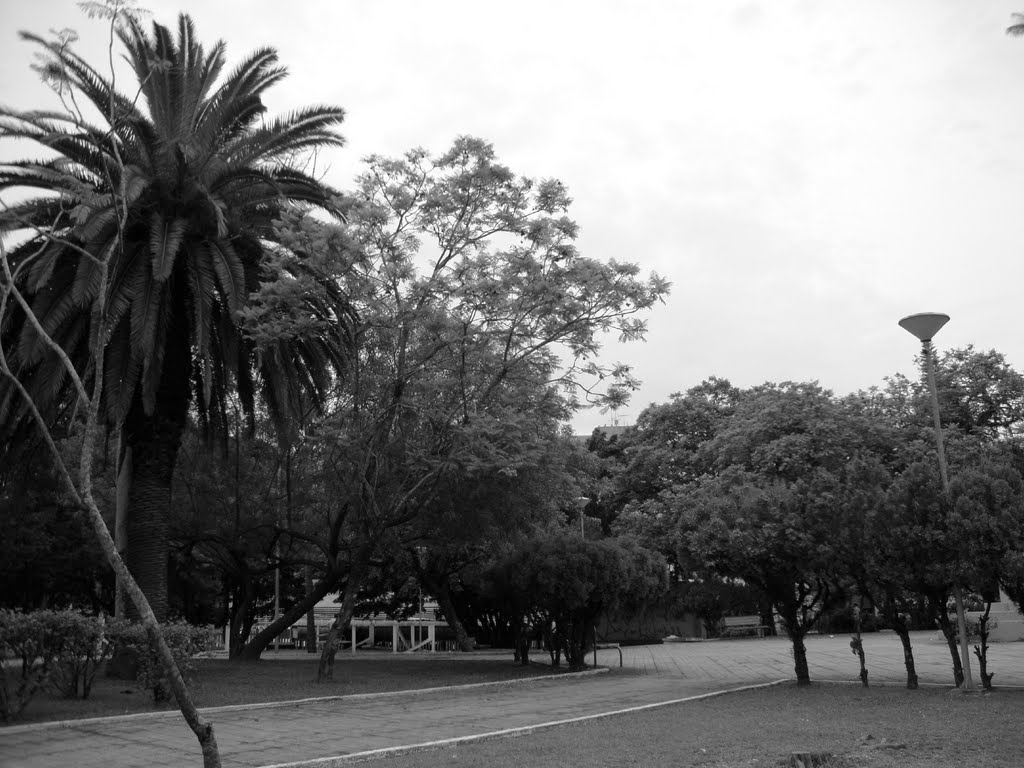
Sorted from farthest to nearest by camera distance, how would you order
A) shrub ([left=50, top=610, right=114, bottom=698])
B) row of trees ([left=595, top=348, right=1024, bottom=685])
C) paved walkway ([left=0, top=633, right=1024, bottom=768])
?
row of trees ([left=595, top=348, right=1024, bottom=685]) < shrub ([left=50, top=610, right=114, bottom=698]) < paved walkway ([left=0, top=633, right=1024, bottom=768])

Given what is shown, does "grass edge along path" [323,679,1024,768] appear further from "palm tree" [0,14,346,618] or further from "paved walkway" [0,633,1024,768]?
"palm tree" [0,14,346,618]

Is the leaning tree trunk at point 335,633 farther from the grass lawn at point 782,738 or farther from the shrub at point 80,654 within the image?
the grass lawn at point 782,738

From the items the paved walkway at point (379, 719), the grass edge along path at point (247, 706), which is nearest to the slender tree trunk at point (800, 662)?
the paved walkway at point (379, 719)

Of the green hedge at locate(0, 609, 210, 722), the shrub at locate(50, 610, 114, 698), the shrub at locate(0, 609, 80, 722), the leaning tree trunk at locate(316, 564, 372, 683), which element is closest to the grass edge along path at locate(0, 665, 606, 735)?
the shrub at locate(0, 609, 80, 722)

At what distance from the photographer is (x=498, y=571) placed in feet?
73.1

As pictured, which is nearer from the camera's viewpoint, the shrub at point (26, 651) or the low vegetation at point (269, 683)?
the shrub at point (26, 651)

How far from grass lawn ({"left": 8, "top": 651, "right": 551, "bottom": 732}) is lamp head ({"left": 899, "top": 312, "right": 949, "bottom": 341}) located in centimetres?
1073

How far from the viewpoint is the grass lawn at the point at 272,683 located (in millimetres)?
13211

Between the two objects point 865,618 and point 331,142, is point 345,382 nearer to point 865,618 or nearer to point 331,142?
point 331,142

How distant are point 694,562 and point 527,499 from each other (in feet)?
15.1

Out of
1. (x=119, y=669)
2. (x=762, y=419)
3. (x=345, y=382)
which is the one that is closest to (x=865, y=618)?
(x=762, y=419)

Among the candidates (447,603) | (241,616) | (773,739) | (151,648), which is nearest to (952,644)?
(773,739)

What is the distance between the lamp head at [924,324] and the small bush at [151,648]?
1274cm

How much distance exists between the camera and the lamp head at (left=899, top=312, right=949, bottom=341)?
50.9 ft
